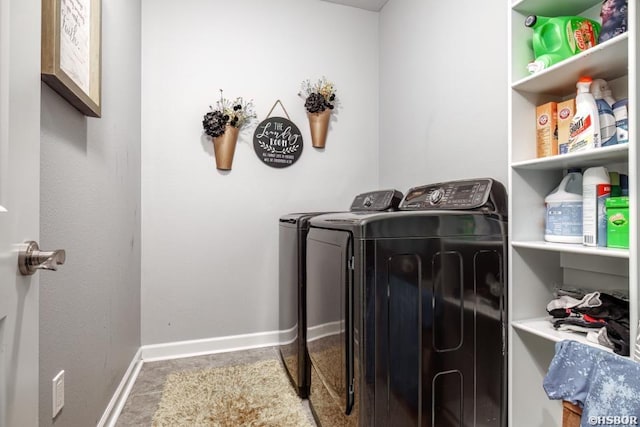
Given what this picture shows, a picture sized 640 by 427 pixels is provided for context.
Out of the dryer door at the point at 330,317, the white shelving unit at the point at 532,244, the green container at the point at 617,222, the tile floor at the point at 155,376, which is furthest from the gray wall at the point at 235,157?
the green container at the point at 617,222

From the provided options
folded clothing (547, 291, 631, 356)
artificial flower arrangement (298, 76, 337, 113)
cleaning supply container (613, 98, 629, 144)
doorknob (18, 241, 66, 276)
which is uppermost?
artificial flower arrangement (298, 76, 337, 113)

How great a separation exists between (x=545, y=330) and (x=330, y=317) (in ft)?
2.58

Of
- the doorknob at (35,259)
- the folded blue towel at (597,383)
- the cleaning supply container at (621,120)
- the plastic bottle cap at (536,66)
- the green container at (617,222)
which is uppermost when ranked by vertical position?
the plastic bottle cap at (536,66)

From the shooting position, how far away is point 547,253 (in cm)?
138

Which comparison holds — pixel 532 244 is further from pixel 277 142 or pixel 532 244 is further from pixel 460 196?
pixel 277 142

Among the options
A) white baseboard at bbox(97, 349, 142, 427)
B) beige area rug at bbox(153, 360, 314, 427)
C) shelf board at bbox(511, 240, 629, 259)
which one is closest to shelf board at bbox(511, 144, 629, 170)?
shelf board at bbox(511, 240, 629, 259)

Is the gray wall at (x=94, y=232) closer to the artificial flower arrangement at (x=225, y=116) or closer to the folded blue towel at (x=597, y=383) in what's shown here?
the artificial flower arrangement at (x=225, y=116)

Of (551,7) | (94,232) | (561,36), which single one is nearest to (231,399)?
(94,232)

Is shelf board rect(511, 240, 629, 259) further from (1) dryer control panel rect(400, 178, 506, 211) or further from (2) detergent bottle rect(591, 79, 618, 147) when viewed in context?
(2) detergent bottle rect(591, 79, 618, 147)

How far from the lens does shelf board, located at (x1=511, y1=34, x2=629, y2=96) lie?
40.2 inches

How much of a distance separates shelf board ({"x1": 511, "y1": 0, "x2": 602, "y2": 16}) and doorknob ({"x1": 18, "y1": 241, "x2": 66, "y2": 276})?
65.0 inches

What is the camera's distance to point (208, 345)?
2.46m

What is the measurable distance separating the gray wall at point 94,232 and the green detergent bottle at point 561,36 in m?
1.67

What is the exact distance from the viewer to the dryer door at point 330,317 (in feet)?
4.12
